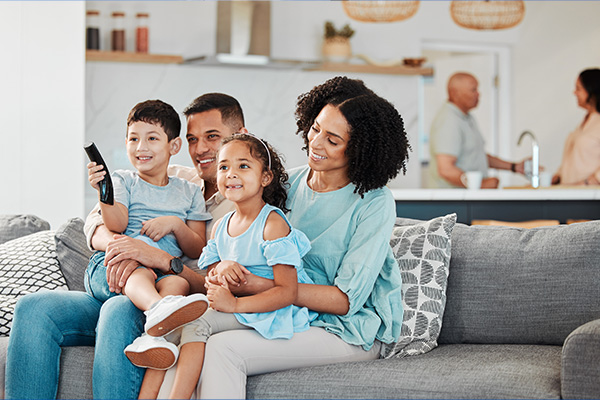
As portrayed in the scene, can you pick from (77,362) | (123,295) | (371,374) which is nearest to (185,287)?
A: (123,295)

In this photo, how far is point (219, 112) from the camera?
238cm

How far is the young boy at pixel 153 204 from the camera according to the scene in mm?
2043

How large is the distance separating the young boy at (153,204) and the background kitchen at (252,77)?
179 centimetres

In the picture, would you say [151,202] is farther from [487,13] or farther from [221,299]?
[487,13]

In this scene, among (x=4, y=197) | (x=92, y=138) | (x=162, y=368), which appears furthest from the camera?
(x=92, y=138)

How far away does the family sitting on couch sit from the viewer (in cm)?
179

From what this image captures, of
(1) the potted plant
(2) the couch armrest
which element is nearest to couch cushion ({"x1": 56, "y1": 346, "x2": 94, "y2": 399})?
(2) the couch armrest

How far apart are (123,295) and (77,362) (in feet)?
0.71

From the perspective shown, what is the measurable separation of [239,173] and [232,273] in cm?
28

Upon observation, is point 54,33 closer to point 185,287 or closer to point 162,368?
point 185,287

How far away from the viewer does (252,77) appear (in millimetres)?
5852

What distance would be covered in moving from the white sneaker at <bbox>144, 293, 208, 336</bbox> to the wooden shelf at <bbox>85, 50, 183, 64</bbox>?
12.4ft

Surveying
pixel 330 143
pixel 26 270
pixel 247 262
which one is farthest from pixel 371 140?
pixel 26 270

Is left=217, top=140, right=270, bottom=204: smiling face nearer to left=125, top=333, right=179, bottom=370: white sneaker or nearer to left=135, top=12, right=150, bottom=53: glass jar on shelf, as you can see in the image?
left=125, top=333, right=179, bottom=370: white sneaker
